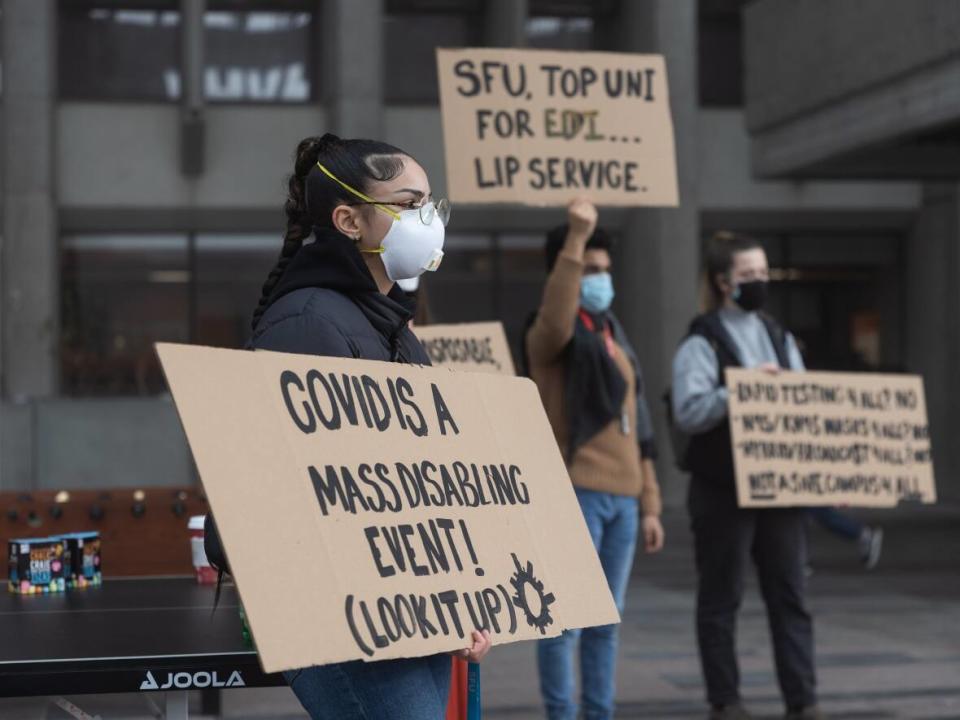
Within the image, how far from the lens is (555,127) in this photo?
6.63 metres

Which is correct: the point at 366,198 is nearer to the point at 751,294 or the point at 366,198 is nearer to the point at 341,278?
the point at 341,278

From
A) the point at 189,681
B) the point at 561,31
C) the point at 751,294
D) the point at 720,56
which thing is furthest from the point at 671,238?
the point at 189,681

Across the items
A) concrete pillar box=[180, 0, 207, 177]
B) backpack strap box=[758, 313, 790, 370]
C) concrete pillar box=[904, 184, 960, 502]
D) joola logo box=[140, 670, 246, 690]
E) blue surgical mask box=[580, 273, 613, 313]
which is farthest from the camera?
concrete pillar box=[904, 184, 960, 502]

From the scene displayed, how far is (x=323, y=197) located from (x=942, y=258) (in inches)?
760

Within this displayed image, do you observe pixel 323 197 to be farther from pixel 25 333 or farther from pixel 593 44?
pixel 593 44

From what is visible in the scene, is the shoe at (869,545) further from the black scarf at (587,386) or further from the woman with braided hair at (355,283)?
the woman with braided hair at (355,283)

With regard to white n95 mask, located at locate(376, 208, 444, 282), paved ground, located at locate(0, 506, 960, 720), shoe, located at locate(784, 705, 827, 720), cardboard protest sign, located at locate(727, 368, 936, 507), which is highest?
white n95 mask, located at locate(376, 208, 444, 282)

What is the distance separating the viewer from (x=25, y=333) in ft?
62.7

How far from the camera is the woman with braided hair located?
9.68ft

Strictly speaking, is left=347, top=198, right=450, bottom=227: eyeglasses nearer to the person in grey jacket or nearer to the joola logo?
the joola logo

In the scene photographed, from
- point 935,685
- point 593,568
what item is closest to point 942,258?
point 935,685

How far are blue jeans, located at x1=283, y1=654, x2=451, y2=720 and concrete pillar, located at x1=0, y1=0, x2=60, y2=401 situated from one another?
16.8 metres

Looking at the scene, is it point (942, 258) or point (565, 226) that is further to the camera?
point (942, 258)

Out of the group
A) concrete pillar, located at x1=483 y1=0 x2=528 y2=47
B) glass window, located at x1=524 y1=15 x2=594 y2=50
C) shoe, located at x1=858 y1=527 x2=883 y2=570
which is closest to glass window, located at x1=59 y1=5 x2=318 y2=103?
concrete pillar, located at x1=483 y1=0 x2=528 y2=47
